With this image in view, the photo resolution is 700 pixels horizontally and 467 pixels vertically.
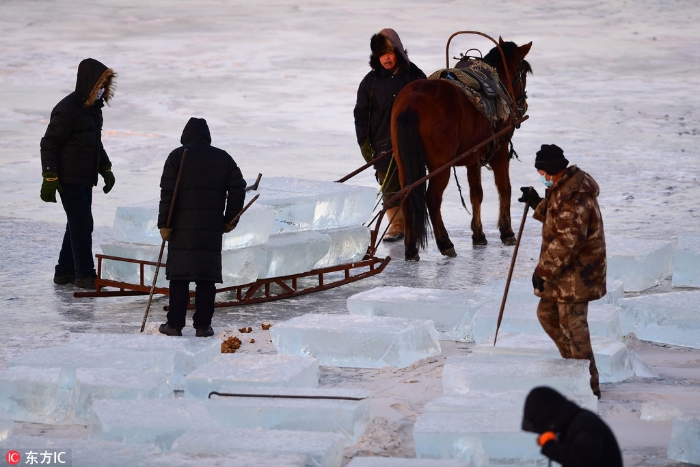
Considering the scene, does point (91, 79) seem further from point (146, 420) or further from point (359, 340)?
point (146, 420)

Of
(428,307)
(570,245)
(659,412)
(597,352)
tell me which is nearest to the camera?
(659,412)

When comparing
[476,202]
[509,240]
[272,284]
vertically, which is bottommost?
[272,284]

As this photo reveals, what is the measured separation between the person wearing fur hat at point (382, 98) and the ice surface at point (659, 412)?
4433mm

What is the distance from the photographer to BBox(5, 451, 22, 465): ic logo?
480cm

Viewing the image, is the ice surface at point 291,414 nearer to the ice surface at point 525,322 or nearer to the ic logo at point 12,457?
the ic logo at point 12,457

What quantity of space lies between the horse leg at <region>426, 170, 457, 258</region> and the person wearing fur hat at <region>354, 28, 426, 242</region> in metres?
0.46

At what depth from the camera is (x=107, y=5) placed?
2866 centimetres

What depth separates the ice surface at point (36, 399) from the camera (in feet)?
19.1

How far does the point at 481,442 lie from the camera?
505 cm

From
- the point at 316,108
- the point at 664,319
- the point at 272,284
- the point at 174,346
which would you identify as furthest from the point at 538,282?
the point at 316,108

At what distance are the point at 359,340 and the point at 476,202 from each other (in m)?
3.77

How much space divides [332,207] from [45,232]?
2909mm

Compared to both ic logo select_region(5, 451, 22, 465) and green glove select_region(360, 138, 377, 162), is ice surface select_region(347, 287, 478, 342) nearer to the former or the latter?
green glove select_region(360, 138, 377, 162)

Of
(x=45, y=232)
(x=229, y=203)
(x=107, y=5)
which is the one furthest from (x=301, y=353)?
(x=107, y=5)
